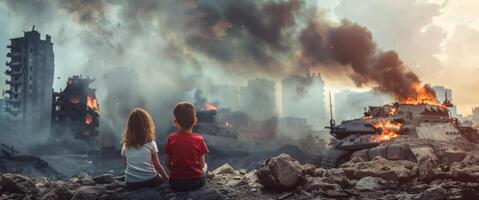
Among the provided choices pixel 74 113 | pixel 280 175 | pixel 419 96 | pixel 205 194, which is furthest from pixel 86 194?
pixel 74 113

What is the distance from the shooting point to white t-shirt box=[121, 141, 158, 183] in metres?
5.70

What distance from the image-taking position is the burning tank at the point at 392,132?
14805mm

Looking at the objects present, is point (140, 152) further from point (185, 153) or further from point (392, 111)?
point (392, 111)

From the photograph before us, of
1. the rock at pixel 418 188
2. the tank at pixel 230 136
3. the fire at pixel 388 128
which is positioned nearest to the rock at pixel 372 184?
the rock at pixel 418 188

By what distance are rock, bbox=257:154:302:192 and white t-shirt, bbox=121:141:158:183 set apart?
2237 mm

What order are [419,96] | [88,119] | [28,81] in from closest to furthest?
[419,96]
[28,81]
[88,119]

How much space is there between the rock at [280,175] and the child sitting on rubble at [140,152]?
2.11 m

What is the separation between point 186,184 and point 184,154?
500 mm

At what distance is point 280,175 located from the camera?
22.8ft

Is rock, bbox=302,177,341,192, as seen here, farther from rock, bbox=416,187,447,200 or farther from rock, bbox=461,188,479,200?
rock, bbox=461,188,479,200

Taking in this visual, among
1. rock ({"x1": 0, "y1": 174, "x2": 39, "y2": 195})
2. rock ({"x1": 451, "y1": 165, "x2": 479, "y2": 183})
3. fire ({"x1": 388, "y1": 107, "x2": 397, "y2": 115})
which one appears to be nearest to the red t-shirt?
rock ({"x1": 0, "y1": 174, "x2": 39, "y2": 195})

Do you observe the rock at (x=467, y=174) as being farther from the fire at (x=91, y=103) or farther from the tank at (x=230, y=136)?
the fire at (x=91, y=103)

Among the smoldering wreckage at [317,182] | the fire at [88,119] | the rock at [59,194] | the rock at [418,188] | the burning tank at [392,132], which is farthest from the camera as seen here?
the fire at [88,119]

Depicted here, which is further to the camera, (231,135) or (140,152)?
(231,135)
